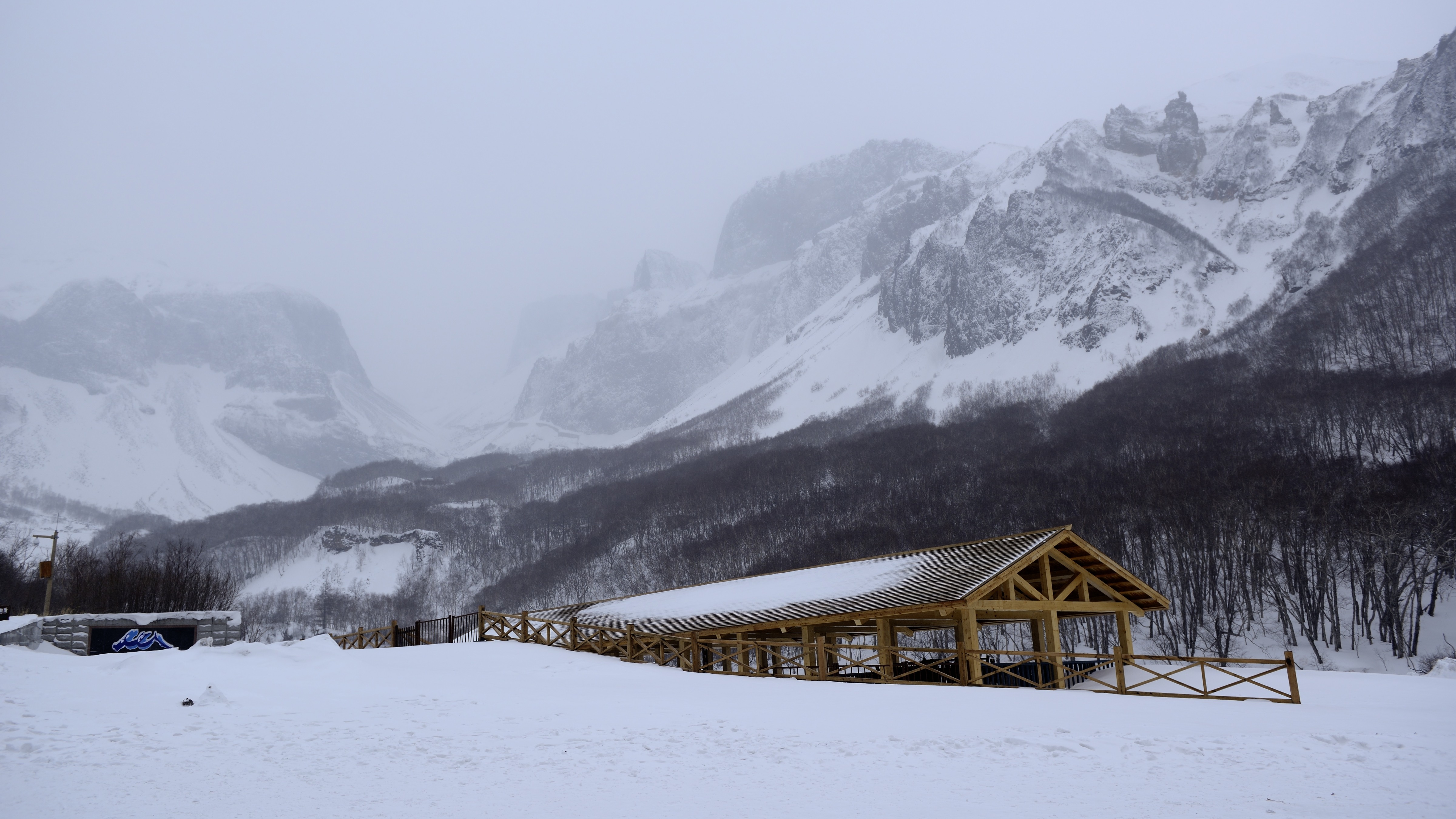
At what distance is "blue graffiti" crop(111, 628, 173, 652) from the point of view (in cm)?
2386

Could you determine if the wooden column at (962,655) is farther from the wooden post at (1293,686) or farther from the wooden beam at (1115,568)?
the wooden post at (1293,686)

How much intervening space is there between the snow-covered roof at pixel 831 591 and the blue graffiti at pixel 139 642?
1287 cm

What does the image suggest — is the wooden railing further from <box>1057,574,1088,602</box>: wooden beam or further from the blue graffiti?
the blue graffiti

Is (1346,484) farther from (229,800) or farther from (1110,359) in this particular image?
(1110,359)

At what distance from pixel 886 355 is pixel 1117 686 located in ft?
508

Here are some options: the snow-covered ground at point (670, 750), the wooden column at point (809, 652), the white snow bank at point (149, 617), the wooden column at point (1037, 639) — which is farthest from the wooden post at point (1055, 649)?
the white snow bank at point (149, 617)

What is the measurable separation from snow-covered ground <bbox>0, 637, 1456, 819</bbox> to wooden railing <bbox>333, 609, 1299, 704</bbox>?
117 cm

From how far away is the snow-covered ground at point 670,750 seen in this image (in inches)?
330

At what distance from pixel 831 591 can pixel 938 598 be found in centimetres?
551

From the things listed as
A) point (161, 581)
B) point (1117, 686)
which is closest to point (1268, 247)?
point (1117, 686)

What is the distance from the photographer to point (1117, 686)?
56.5ft

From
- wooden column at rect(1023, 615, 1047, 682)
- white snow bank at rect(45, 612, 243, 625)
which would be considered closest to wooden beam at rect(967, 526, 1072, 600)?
wooden column at rect(1023, 615, 1047, 682)

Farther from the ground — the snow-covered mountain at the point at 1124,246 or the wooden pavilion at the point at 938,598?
the snow-covered mountain at the point at 1124,246

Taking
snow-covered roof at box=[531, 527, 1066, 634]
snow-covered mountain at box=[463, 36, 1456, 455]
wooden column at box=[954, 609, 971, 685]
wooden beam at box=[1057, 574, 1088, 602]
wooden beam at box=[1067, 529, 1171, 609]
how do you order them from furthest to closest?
snow-covered mountain at box=[463, 36, 1456, 455]
wooden beam at box=[1057, 574, 1088, 602]
wooden beam at box=[1067, 529, 1171, 609]
snow-covered roof at box=[531, 527, 1066, 634]
wooden column at box=[954, 609, 971, 685]
